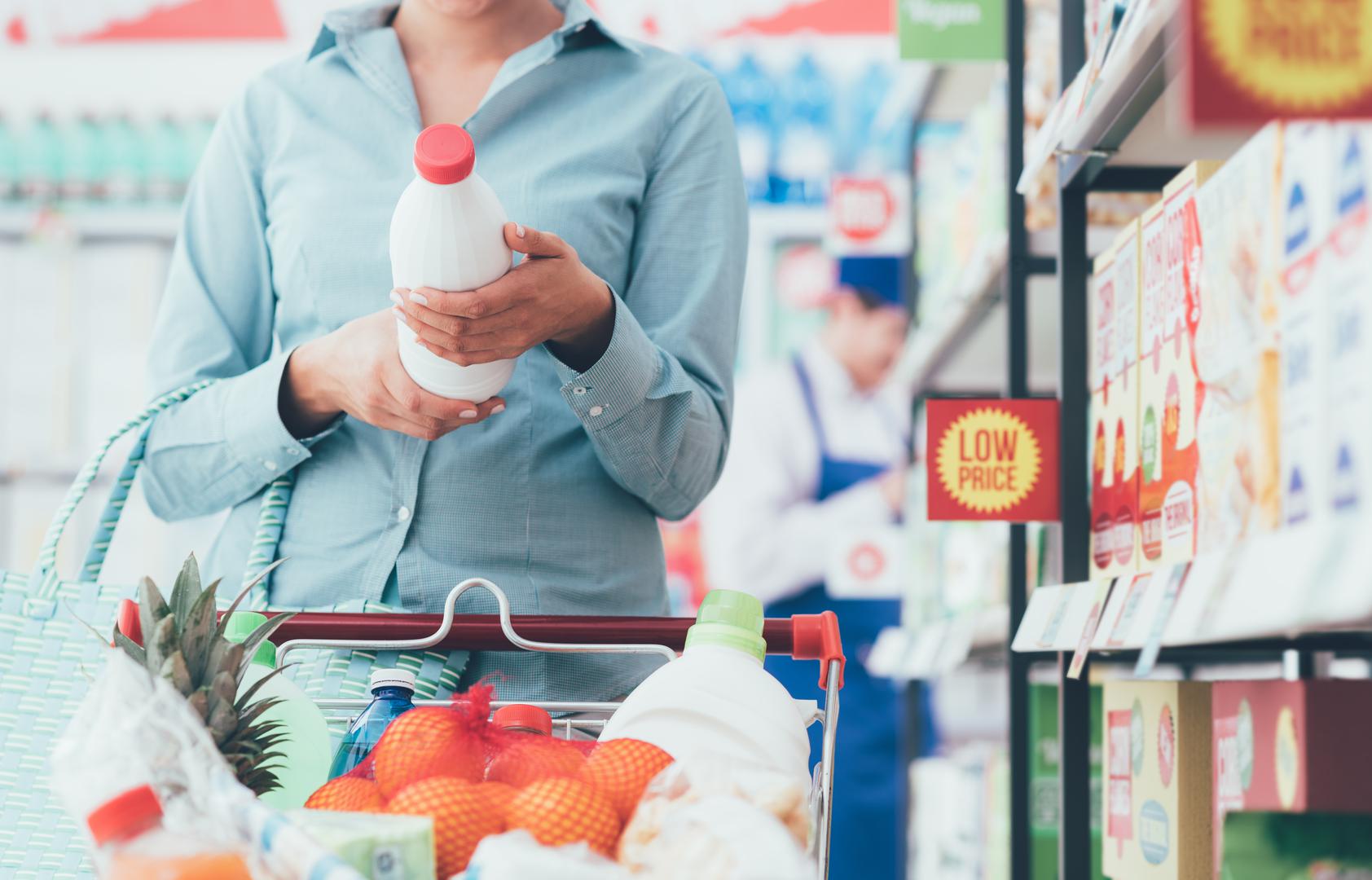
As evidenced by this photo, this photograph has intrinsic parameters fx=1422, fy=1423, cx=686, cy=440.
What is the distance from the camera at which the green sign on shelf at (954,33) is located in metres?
2.56

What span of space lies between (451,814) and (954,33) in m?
2.06

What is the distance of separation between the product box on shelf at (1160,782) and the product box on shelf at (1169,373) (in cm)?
14

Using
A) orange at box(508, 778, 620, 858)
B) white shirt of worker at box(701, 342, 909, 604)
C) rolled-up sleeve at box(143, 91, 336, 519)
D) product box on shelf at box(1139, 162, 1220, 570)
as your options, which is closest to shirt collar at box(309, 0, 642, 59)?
rolled-up sleeve at box(143, 91, 336, 519)

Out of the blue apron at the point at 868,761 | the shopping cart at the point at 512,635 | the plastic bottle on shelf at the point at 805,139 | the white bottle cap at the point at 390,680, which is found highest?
the plastic bottle on shelf at the point at 805,139

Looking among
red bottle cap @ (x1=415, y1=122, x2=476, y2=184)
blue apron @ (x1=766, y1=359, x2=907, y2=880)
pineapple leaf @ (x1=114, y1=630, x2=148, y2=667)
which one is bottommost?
blue apron @ (x1=766, y1=359, x2=907, y2=880)

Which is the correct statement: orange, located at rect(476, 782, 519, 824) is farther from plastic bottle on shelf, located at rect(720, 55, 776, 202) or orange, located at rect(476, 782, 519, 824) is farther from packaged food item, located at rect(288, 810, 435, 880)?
plastic bottle on shelf, located at rect(720, 55, 776, 202)

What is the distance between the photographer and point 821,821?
3.52ft

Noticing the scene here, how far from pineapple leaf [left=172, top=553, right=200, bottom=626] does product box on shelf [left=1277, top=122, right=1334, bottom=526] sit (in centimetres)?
76

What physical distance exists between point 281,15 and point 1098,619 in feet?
15.7

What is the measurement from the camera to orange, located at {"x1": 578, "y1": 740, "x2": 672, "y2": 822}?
89 centimetres

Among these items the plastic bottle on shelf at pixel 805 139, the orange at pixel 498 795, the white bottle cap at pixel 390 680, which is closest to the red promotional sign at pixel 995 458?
the white bottle cap at pixel 390 680

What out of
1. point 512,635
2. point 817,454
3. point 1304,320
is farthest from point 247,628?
point 817,454

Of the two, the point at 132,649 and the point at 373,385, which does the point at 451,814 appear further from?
the point at 373,385

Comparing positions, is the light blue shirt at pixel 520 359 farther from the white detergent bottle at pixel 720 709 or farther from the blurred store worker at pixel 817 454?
the blurred store worker at pixel 817 454
